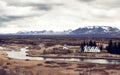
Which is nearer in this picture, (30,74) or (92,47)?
(30,74)

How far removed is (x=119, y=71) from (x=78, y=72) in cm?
1615

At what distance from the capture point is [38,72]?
97.4 metres

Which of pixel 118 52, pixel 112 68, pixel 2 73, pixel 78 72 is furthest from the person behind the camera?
pixel 118 52

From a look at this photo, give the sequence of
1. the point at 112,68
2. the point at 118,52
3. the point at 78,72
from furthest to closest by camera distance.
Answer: the point at 118,52
the point at 112,68
the point at 78,72

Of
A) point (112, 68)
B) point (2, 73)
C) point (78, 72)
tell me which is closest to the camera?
point (2, 73)

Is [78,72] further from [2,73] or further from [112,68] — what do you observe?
[2,73]

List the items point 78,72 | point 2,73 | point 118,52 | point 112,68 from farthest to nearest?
point 118,52 → point 112,68 → point 78,72 → point 2,73

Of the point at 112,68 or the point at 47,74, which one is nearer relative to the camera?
the point at 47,74

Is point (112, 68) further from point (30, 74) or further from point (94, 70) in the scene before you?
point (30, 74)

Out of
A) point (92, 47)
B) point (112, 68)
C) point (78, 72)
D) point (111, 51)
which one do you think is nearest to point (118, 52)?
point (111, 51)

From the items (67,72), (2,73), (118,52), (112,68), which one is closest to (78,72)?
(67,72)

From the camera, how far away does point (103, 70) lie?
105 metres

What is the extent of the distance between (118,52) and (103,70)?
238 feet

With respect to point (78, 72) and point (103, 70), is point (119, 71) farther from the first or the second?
point (78, 72)
